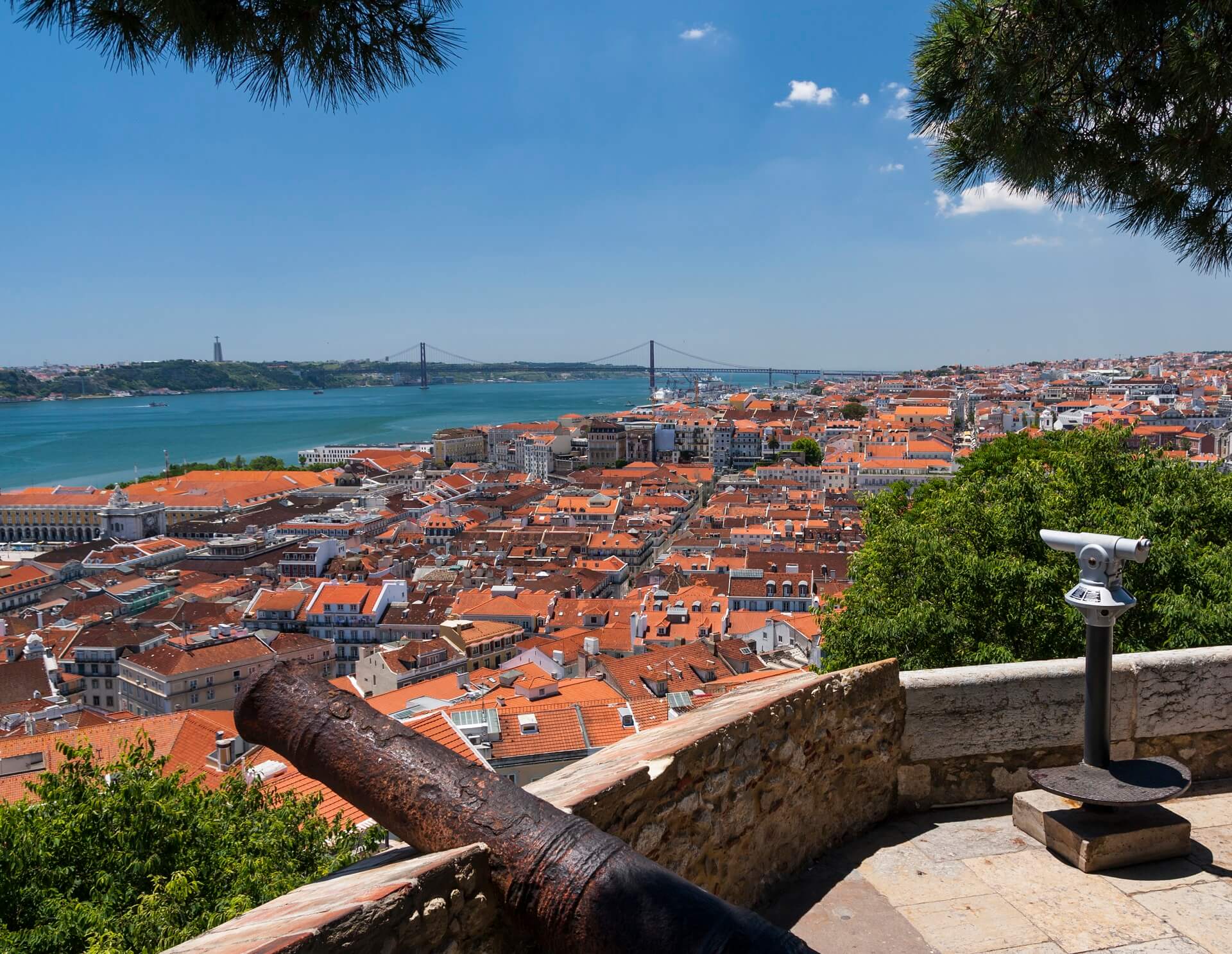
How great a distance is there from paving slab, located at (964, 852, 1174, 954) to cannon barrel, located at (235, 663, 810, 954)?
147cm

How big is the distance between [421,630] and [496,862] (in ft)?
107

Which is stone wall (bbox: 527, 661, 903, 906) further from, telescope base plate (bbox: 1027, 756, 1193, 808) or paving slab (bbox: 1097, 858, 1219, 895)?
paving slab (bbox: 1097, 858, 1219, 895)

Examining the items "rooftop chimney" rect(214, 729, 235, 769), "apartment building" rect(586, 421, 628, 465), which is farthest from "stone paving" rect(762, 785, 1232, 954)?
"apartment building" rect(586, 421, 628, 465)

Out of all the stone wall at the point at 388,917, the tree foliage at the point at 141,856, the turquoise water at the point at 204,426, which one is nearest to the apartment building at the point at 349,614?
the tree foliage at the point at 141,856

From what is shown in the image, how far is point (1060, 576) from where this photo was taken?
5.62 meters

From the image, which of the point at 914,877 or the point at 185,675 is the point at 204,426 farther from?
the point at 914,877

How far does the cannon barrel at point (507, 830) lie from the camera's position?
1290mm

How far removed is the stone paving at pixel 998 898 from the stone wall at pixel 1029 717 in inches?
5.9

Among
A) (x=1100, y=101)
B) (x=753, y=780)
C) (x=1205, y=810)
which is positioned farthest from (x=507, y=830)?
(x=1100, y=101)

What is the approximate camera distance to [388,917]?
1.46 m

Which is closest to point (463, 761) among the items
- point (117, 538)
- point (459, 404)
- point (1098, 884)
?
point (1098, 884)

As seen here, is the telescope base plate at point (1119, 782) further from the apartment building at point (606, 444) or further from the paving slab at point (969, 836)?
the apartment building at point (606, 444)

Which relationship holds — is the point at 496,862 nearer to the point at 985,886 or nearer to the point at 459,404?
the point at 985,886

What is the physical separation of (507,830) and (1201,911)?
1920 millimetres
